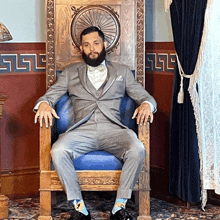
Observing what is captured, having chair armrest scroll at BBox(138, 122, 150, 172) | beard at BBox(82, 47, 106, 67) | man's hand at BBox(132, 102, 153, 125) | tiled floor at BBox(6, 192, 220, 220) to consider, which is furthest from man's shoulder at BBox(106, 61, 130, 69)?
tiled floor at BBox(6, 192, 220, 220)

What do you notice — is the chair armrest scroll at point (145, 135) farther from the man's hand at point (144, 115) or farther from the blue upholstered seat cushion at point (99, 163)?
the blue upholstered seat cushion at point (99, 163)

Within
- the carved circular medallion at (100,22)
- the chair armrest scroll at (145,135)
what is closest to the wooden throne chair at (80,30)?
the carved circular medallion at (100,22)

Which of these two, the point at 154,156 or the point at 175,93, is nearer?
the point at 175,93

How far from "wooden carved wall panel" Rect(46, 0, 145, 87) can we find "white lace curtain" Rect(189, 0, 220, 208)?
590 mm

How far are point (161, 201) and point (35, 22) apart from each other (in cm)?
197

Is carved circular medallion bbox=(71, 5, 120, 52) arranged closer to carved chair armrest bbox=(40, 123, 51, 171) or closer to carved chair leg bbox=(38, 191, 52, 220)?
carved chair armrest bbox=(40, 123, 51, 171)

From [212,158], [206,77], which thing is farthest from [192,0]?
[212,158]

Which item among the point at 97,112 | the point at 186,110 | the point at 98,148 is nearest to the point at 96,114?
the point at 97,112

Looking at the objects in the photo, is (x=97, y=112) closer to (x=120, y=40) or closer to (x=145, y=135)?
(x=145, y=135)

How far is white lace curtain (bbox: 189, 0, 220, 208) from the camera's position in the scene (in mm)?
4184

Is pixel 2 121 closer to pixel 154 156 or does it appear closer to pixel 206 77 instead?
pixel 154 156

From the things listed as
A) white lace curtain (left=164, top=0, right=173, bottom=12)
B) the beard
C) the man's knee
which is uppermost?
white lace curtain (left=164, top=0, right=173, bottom=12)

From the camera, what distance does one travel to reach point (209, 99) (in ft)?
14.1

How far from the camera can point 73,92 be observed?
4.48 meters
